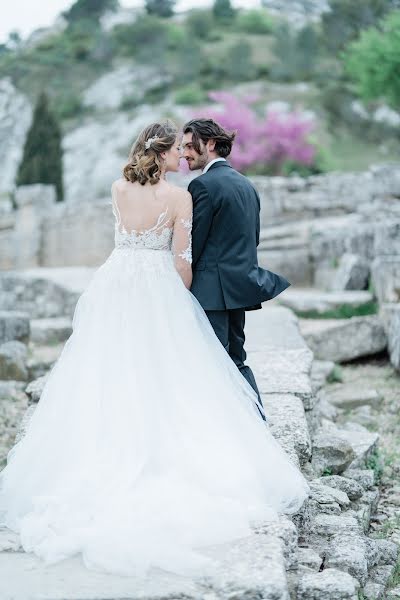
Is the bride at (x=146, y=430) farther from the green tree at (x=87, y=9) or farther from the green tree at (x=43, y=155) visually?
the green tree at (x=87, y=9)

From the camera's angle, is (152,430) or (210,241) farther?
(210,241)

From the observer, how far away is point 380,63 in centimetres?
2114

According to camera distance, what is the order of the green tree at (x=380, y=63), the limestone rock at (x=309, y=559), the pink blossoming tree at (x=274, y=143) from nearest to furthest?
the limestone rock at (x=309, y=559) → the green tree at (x=380, y=63) → the pink blossoming tree at (x=274, y=143)

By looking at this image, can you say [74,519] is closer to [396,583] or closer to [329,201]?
[396,583]

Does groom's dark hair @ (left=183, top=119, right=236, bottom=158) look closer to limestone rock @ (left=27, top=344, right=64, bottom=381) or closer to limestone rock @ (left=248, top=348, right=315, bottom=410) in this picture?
limestone rock @ (left=248, top=348, right=315, bottom=410)

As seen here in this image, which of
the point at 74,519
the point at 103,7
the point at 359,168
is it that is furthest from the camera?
the point at 103,7

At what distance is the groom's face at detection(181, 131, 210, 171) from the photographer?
14.9ft

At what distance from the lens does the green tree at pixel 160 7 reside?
2144 inches

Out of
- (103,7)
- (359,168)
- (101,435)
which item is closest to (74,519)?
(101,435)

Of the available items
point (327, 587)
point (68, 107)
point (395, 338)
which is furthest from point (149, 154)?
point (68, 107)

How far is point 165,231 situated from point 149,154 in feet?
1.26

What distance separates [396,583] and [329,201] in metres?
12.6

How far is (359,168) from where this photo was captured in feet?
93.4

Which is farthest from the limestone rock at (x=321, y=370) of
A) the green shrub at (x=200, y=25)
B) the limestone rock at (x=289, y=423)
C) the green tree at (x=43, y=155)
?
the green shrub at (x=200, y=25)
